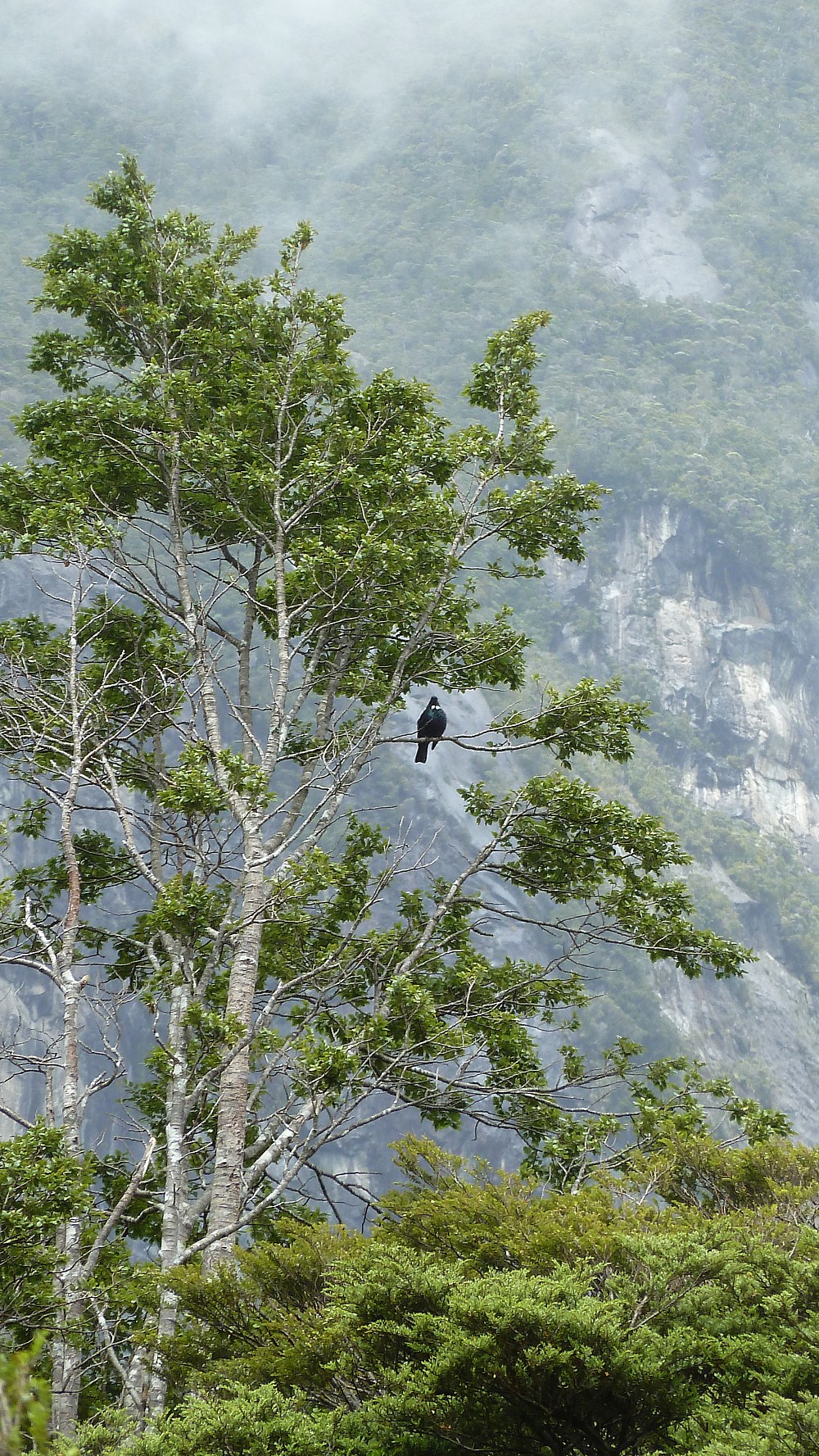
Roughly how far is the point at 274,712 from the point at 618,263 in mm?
100178

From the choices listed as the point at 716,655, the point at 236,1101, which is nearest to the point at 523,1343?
the point at 236,1101

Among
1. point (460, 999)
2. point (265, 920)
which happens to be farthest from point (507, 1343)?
point (460, 999)

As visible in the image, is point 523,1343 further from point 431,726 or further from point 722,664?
point 722,664

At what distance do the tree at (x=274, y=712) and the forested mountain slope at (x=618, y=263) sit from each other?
4203cm

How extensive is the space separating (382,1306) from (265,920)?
3.04 metres

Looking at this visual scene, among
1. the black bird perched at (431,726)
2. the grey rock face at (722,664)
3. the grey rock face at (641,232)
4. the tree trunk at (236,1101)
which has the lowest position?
the tree trunk at (236,1101)

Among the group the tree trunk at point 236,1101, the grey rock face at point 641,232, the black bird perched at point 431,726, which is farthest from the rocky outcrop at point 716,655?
the tree trunk at point 236,1101

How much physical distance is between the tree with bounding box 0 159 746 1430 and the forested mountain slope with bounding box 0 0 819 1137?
138 ft

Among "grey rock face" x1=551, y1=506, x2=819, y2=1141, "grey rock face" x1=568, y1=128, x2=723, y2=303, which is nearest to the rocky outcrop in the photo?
"grey rock face" x1=551, y1=506, x2=819, y2=1141

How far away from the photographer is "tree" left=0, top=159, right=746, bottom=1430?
23.5ft

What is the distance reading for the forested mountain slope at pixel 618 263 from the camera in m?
70.4

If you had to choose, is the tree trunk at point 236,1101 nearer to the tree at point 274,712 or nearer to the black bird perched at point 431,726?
the tree at point 274,712

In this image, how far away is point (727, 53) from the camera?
115000 mm

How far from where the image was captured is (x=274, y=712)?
7855 millimetres
